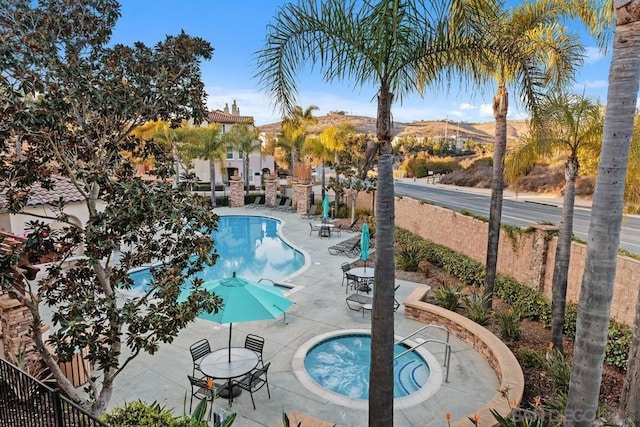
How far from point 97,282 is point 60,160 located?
1.77 m

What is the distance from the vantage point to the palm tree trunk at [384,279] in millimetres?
5543

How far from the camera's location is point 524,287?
484 inches

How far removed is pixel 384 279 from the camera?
5.60 meters

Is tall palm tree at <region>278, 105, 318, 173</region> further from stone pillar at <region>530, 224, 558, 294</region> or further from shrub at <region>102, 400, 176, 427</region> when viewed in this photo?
shrub at <region>102, 400, 176, 427</region>

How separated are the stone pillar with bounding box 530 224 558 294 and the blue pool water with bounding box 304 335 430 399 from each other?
485 cm

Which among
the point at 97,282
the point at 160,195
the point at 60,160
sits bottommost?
the point at 97,282

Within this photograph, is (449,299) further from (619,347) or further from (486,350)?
(619,347)

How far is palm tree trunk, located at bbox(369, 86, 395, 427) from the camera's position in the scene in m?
5.54

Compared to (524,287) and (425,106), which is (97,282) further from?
(524,287)

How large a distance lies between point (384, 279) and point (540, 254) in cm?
851

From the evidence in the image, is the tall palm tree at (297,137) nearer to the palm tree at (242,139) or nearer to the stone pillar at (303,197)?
the palm tree at (242,139)

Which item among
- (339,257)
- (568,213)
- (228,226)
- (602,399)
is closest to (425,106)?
(568,213)

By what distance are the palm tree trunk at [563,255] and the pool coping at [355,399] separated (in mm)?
2853

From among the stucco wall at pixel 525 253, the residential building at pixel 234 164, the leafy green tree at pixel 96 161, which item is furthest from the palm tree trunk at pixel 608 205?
the residential building at pixel 234 164
